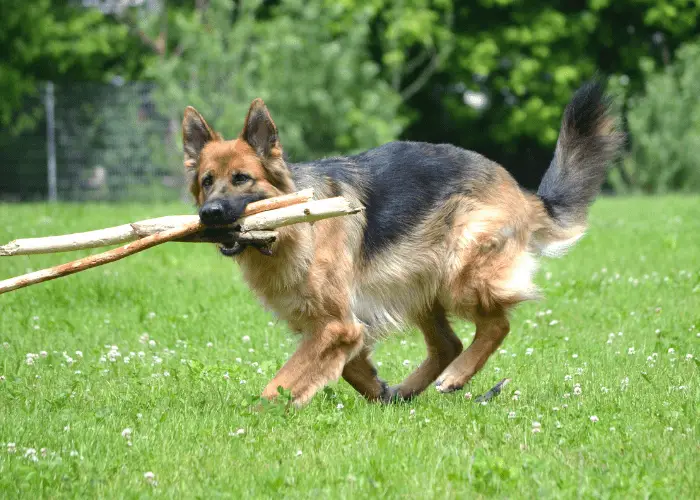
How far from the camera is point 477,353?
6629 millimetres

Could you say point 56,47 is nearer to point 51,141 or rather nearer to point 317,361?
point 51,141

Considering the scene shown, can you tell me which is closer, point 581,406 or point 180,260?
point 581,406

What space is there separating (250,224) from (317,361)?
0.99 metres

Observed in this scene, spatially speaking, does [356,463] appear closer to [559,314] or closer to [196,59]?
[559,314]

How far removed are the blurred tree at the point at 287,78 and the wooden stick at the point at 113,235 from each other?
17080 mm

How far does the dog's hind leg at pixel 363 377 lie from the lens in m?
6.66

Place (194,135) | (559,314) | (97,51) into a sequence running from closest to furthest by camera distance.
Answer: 1. (194,135)
2. (559,314)
3. (97,51)

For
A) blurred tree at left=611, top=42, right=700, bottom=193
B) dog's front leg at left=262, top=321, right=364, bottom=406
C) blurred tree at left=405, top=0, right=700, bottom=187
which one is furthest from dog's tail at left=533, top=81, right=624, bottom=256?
blurred tree at left=405, top=0, right=700, bottom=187

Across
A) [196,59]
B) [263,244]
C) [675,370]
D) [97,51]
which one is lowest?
[97,51]

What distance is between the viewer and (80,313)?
9.16 meters

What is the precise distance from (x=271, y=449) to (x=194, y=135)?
2.45 meters

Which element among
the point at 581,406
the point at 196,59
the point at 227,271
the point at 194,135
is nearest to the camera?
the point at 581,406

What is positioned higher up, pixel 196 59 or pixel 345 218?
pixel 345 218

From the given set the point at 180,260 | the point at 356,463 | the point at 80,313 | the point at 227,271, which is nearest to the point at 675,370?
the point at 356,463
